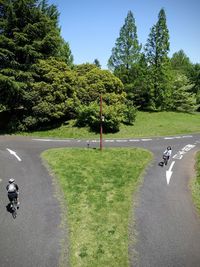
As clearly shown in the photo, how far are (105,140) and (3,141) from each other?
1242cm

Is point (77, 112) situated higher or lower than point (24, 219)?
higher

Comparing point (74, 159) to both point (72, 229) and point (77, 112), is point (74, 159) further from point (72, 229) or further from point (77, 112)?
point (77, 112)

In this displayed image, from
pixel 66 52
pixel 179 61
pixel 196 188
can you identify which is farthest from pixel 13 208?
pixel 179 61

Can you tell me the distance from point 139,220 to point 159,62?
138 ft

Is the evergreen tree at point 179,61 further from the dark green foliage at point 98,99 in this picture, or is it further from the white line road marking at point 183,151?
the white line road marking at point 183,151

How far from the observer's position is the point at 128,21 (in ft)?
167

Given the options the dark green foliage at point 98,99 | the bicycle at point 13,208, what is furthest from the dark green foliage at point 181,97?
the bicycle at point 13,208

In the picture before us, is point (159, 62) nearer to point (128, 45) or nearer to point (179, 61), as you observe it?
point (128, 45)

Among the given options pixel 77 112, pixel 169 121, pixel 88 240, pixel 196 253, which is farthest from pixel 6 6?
pixel 196 253

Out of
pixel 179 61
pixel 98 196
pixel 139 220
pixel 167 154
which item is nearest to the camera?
pixel 139 220

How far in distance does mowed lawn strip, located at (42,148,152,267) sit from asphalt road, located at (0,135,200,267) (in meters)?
0.75

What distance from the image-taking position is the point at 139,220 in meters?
14.1

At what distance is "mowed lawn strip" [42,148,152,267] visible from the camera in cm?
1159

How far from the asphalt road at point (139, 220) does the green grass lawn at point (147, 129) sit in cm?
1145
